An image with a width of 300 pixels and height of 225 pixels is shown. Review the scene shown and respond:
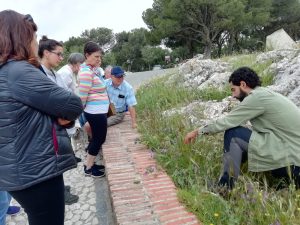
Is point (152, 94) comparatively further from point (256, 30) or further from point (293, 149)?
point (256, 30)

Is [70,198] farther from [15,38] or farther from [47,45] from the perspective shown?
[15,38]

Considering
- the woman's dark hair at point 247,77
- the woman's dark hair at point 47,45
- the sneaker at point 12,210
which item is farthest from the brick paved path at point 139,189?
the woman's dark hair at point 47,45

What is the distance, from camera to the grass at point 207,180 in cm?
253

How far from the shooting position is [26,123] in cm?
185

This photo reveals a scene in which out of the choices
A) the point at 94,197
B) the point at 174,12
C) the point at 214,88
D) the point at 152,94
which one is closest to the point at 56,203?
the point at 94,197

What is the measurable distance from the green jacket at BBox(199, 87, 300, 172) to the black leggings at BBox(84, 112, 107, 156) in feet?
Result: 5.19

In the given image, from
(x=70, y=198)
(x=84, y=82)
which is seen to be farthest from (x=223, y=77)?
(x=70, y=198)

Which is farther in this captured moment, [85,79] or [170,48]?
[170,48]

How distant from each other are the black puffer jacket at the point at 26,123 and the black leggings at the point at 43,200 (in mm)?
64

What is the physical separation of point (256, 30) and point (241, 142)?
125ft

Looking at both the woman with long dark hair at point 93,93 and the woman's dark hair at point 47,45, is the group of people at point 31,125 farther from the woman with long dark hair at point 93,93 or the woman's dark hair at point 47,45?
the woman with long dark hair at point 93,93

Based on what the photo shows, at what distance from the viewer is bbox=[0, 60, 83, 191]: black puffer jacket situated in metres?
1.81

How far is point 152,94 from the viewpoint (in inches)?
274

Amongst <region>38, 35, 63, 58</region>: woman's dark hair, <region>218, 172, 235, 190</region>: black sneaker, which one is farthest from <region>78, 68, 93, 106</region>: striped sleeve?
<region>218, 172, 235, 190</region>: black sneaker
